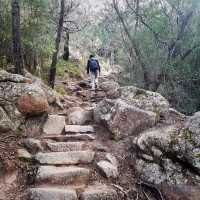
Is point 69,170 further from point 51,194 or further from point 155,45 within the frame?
point 155,45

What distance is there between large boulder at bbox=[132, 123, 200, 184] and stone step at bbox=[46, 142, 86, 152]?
1254mm

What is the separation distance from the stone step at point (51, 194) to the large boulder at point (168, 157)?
1634 millimetres

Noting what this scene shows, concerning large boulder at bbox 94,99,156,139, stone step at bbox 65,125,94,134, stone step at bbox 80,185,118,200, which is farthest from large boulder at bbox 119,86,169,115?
stone step at bbox 80,185,118,200

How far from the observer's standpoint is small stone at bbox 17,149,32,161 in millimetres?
Result: 6941

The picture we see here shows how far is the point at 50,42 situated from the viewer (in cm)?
1410

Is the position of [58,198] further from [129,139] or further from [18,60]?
[18,60]

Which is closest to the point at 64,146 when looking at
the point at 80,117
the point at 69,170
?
the point at 69,170

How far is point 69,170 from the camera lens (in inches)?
257

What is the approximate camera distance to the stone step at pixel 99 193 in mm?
5921

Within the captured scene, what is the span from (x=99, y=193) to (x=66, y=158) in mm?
1307

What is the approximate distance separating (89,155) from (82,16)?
19466mm

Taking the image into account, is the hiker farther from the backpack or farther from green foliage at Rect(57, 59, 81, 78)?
green foliage at Rect(57, 59, 81, 78)

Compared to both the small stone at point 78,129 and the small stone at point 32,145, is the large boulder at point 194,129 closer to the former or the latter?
the small stone at point 78,129

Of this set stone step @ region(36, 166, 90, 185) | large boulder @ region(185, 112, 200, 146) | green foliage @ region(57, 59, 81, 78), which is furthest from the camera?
green foliage @ region(57, 59, 81, 78)
